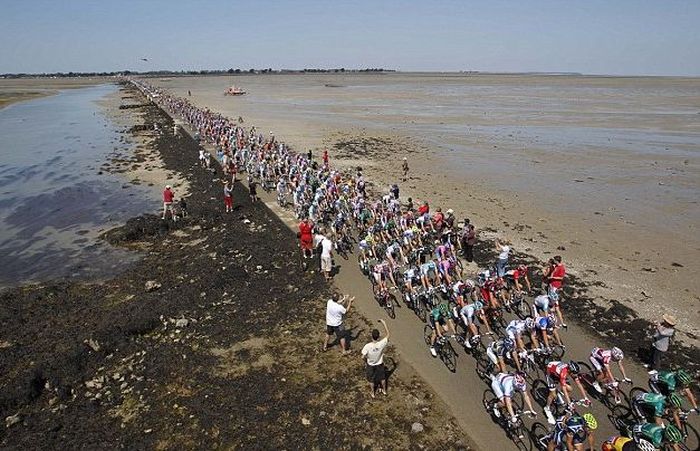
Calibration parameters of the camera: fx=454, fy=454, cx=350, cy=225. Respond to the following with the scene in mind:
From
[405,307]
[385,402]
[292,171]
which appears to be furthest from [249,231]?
[385,402]

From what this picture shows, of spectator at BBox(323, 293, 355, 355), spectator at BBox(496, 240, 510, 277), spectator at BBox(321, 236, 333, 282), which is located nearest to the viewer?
spectator at BBox(323, 293, 355, 355)

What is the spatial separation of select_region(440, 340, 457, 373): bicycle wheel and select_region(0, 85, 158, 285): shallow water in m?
14.0

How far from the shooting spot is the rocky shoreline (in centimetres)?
940

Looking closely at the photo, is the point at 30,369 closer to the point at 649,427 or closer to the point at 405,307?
the point at 405,307

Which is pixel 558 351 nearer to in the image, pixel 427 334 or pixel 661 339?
pixel 661 339

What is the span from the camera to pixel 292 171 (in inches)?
977

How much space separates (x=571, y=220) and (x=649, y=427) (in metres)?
16.0

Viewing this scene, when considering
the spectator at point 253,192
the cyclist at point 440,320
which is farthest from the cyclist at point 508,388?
the spectator at point 253,192

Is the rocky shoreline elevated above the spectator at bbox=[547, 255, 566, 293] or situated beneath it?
situated beneath

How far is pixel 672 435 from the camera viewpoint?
775cm

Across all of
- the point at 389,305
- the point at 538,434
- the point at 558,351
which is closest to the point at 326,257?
the point at 389,305

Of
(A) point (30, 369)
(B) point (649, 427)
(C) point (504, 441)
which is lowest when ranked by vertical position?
(A) point (30, 369)

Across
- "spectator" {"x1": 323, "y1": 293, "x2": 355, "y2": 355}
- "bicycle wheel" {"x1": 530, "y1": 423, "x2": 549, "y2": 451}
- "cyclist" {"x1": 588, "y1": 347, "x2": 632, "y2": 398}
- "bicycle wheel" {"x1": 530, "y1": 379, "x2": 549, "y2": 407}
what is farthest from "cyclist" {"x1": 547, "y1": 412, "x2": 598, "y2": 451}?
"spectator" {"x1": 323, "y1": 293, "x2": 355, "y2": 355}

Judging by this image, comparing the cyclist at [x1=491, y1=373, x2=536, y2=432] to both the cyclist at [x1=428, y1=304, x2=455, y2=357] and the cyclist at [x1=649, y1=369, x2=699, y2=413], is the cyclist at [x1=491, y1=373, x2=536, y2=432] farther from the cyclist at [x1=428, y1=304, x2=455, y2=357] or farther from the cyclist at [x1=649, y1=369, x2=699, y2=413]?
the cyclist at [x1=649, y1=369, x2=699, y2=413]
